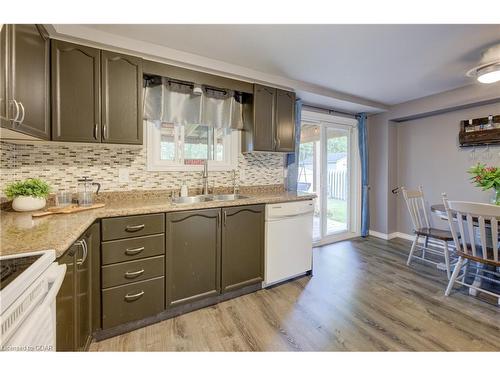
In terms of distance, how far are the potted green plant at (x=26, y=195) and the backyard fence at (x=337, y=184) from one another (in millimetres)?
3679

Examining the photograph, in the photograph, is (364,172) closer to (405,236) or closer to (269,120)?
(405,236)

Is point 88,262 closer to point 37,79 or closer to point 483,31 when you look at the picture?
point 37,79

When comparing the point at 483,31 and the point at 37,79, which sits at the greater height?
the point at 483,31

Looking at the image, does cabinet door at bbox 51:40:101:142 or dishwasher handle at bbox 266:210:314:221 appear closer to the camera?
cabinet door at bbox 51:40:101:142

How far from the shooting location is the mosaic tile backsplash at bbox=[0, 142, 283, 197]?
1.81m

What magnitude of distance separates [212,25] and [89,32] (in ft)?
3.02

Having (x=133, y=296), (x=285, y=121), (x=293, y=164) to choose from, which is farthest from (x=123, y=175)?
(x=293, y=164)

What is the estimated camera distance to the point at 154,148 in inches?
93.0

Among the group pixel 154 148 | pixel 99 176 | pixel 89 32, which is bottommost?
pixel 99 176

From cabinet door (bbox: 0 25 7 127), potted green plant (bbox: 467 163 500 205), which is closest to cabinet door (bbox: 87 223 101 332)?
cabinet door (bbox: 0 25 7 127)

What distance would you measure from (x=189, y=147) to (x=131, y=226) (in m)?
1.16

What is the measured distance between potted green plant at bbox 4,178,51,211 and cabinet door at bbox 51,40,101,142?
0.36 metres

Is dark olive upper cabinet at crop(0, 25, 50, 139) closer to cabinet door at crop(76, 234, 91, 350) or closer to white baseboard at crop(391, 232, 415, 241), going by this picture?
cabinet door at crop(76, 234, 91, 350)
